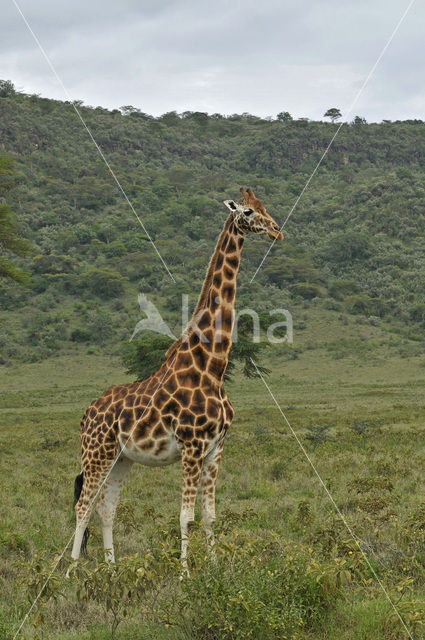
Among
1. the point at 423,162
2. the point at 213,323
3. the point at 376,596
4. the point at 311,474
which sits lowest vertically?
the point at 311,474

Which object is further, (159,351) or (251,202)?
(159,351)

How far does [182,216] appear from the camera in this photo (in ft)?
298

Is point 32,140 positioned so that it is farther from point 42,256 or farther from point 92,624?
point 92,624

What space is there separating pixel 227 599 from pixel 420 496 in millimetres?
7527

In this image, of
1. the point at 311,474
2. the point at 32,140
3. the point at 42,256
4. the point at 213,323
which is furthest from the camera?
the point at 32,140

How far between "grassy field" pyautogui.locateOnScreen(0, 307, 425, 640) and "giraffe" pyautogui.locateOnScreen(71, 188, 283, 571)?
672mm

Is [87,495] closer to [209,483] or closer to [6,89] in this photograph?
[209,483]

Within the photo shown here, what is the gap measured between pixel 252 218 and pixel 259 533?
4.96 m

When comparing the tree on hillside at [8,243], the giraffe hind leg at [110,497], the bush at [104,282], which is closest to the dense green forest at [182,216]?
the bush at [104,282]

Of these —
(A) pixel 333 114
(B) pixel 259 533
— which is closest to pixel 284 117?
(A) pixel 333 114

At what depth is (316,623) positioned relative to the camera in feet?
19.7

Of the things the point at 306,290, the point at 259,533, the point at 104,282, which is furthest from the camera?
the point at 306,290

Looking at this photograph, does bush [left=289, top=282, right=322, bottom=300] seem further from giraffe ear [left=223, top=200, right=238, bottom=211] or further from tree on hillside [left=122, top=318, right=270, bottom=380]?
giraffe ear [left=223, top=200, right=238, bottom=211]

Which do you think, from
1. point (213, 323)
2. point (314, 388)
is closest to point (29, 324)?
point (314, 388)
